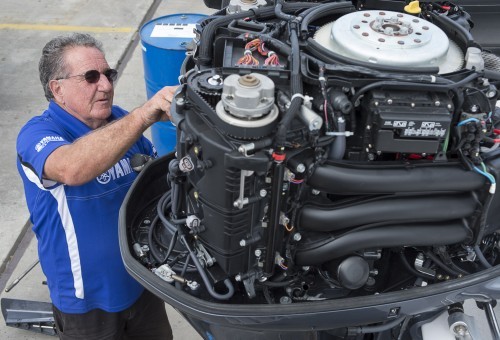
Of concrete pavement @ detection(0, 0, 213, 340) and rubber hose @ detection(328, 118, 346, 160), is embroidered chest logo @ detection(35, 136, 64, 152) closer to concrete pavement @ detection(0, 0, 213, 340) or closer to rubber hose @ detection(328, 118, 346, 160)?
rubber hose @ detection(328, 118, 346, 160)

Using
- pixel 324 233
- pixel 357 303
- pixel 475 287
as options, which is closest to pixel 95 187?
pixel 324 233

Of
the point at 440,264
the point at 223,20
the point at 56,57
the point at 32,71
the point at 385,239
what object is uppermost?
the point at 223,20

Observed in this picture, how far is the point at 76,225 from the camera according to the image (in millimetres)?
2166

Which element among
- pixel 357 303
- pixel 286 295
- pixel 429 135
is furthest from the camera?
pixel 286 295

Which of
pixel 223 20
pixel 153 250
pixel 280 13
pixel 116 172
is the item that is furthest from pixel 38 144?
pixel 280 13

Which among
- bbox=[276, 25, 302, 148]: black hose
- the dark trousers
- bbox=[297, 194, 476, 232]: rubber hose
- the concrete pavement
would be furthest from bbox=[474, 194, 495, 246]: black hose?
the concrete pavement

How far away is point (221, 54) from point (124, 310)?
3.88ft

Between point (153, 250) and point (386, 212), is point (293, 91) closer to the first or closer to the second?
point (386, 212)

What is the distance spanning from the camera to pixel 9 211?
366 centimetres

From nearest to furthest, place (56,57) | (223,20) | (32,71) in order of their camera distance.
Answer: (223,20) → (56,57) → (32,71)

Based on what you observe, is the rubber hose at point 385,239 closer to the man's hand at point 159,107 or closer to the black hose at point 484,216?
the black hose at point 484,216

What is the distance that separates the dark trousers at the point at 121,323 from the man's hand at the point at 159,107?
897 mm

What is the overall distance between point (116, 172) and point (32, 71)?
11.1ft

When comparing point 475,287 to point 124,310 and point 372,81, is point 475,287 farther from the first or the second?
point 124,310
